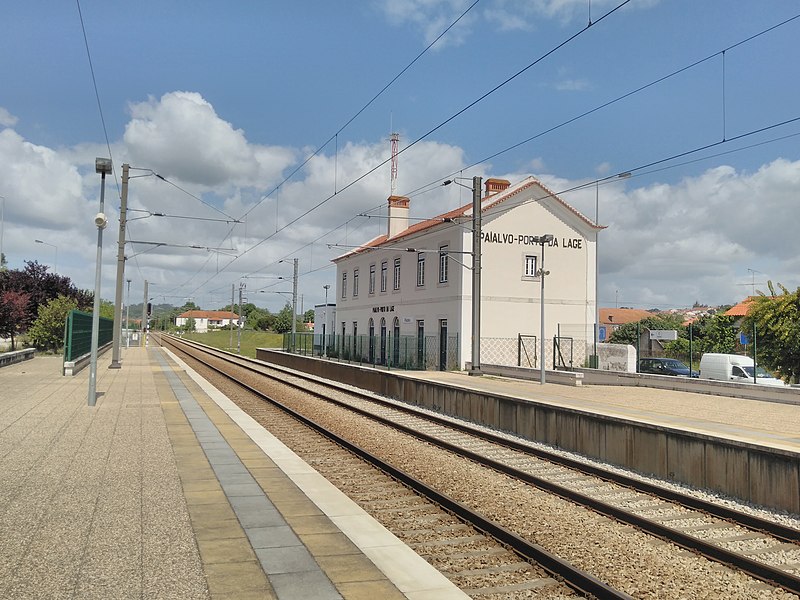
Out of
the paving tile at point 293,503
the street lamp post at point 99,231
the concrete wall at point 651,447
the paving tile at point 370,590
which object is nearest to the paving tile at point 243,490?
the paving tile at point 293,503

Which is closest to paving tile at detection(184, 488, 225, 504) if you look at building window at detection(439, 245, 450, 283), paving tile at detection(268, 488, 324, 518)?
paving tile at detection(268, 488, 324, 518)

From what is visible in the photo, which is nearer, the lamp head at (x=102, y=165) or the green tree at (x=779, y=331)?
the lamp head at (x=102, y=165)

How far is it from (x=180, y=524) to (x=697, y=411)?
14.0m

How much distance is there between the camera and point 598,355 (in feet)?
113

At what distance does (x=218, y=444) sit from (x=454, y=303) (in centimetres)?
2575

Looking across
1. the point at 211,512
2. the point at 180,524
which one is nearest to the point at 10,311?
the point at 211,512

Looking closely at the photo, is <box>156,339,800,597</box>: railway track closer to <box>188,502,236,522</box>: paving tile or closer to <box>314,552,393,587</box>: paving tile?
<box>314,552,393,587</box>: paving tile

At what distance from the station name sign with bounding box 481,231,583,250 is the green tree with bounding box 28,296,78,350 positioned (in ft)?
86.6

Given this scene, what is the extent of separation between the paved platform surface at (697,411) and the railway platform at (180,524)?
20.7 feet

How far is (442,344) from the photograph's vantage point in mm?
37938

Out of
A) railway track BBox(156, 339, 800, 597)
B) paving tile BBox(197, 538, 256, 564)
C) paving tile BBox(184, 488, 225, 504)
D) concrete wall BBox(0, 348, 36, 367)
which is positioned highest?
concrete wall BBox(0, 348, 36, 367)

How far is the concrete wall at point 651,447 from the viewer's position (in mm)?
9258

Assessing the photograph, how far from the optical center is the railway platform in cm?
534

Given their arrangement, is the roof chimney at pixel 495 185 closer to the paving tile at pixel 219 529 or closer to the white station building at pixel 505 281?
the white station building at pixel 505 281
